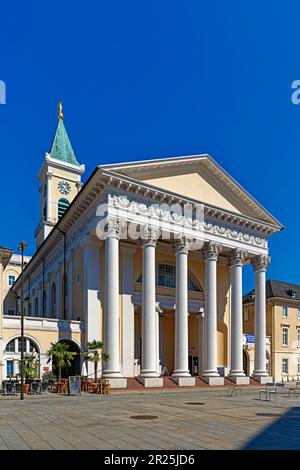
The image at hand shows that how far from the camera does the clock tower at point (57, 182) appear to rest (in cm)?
6106

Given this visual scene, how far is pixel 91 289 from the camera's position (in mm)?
34875

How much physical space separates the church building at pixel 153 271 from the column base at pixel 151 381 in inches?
2.8

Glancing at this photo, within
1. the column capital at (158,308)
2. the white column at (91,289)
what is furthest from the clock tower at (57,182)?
the white column at (91,289)

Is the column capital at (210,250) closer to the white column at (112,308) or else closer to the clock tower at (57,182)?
the white column at (112,308)

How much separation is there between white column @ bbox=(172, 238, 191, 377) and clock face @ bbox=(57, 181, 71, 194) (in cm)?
2942

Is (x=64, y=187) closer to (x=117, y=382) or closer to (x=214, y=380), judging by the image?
(x=214, y=380)

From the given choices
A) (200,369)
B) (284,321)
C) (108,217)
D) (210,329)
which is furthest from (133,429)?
(284,321)

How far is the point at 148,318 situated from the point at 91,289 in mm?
4771

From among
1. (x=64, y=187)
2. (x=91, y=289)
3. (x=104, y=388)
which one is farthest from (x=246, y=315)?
(x=104, y=388)

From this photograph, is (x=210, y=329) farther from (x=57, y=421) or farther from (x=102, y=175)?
(x=57, y=421)

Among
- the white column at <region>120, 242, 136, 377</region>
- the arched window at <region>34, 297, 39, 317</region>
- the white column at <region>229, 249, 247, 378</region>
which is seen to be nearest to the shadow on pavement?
the white column at <region>120, 242, 136, 377</region>

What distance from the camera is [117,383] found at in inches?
1212

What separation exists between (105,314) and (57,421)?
17.2m

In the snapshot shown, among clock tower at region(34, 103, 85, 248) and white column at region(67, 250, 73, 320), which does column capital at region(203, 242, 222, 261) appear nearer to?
white column at region(67, 250, 73, 320)
